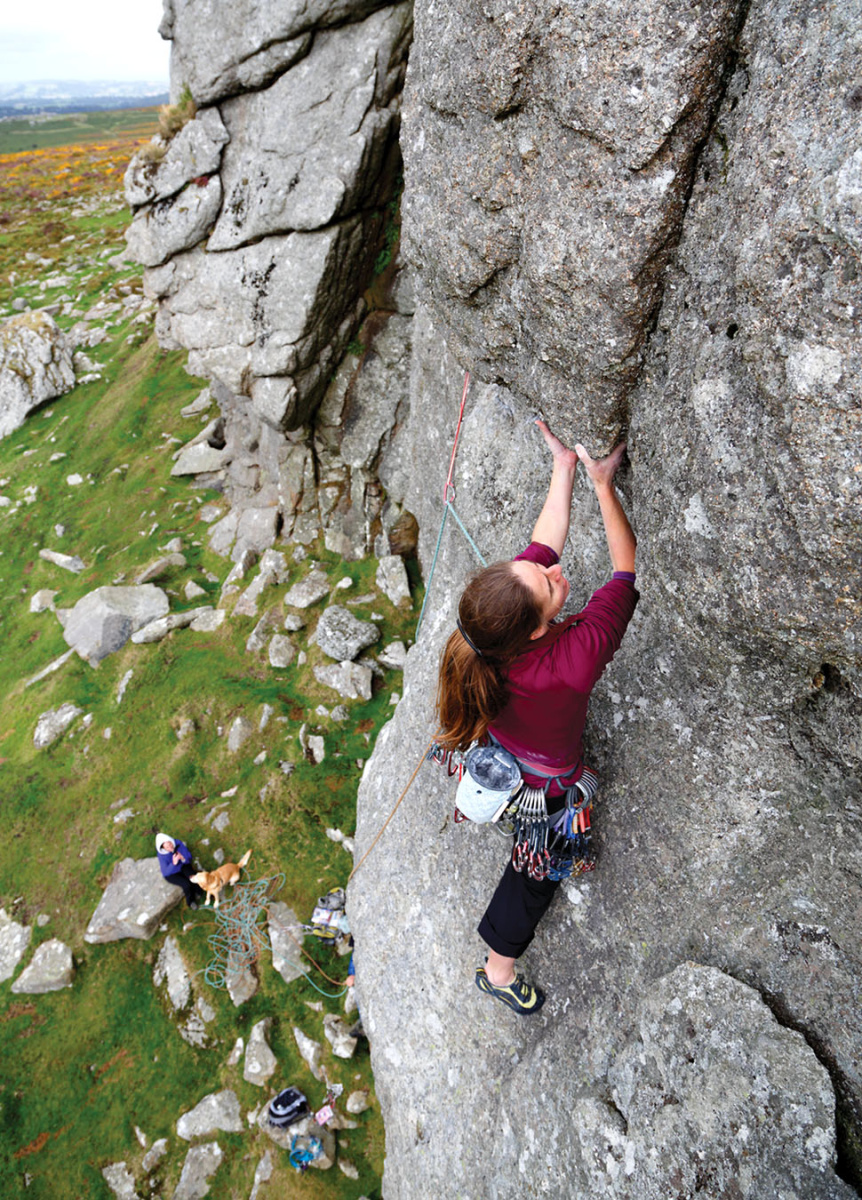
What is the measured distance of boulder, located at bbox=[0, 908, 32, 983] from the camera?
11.8m

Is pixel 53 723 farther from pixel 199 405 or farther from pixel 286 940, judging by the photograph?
pixel 199 405

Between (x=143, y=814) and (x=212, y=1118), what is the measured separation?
5318 mm

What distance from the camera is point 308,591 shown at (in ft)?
50.8

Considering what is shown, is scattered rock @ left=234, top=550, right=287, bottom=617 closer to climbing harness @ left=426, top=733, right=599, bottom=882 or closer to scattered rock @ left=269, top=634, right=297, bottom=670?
scattered rock @ left=269, top=634, right=297, bottom=670

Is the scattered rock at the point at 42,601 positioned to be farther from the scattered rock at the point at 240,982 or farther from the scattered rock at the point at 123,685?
the scattered rock at the point at 240,982

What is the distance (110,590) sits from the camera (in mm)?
16719

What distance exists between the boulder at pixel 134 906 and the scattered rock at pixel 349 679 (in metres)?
4.55

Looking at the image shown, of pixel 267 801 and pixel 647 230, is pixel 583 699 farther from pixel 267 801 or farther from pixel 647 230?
pixel 267 801

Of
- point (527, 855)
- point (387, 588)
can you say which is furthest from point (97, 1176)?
point (387, 588)

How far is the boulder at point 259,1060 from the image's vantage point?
9797 mm

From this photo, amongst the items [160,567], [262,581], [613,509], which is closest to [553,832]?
[613,509]

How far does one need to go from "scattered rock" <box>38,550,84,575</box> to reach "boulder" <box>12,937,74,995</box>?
10580 millimetres

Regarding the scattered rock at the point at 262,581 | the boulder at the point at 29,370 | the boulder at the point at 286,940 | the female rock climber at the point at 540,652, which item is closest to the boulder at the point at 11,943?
the boulder at the point at 286,940

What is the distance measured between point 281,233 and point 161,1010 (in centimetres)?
1357
